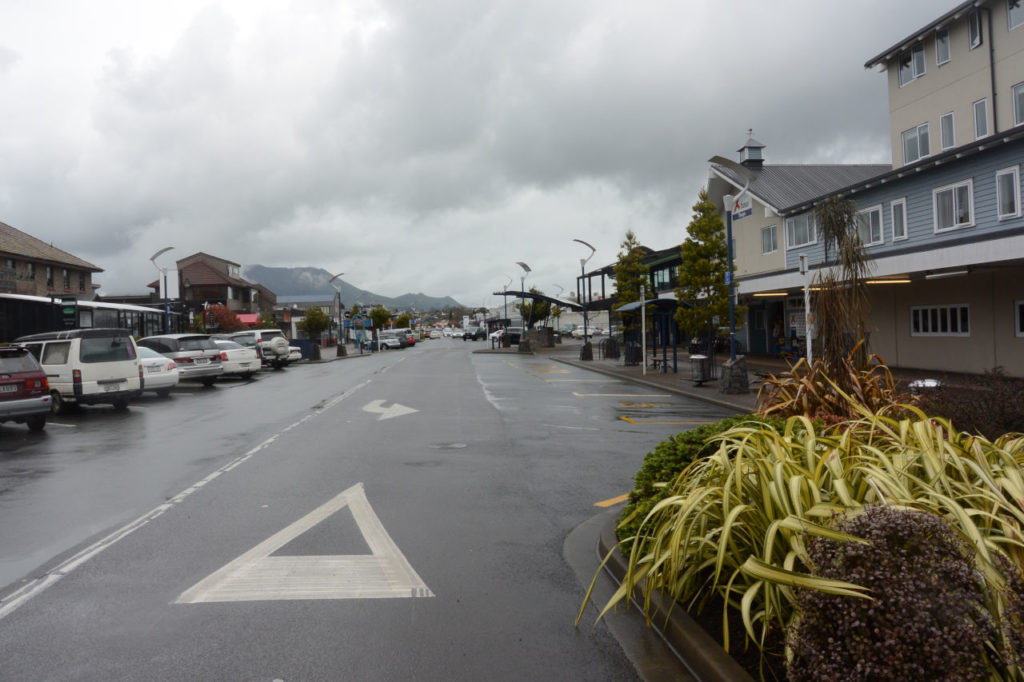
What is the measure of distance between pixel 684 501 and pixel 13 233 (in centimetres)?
5771

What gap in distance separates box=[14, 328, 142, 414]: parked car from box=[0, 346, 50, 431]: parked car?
9.99 ft

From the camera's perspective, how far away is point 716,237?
1056 inches

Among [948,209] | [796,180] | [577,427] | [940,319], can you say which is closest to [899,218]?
[948,209]

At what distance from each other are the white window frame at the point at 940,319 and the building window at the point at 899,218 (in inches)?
94.4

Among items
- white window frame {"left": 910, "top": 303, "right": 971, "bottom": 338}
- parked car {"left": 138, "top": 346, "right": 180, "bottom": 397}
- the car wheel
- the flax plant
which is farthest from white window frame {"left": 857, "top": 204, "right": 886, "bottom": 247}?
the car wheel

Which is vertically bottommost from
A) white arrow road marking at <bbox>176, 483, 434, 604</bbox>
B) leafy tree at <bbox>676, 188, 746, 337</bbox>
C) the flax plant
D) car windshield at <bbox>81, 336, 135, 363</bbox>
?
white arrow road marking at <bbox>176, 483, 434, 604</bbox>

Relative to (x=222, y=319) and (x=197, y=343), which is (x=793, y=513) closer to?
(x=197, y=343)

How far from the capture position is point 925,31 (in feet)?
86.5

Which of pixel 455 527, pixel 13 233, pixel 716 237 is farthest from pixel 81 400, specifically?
pixel 13 233

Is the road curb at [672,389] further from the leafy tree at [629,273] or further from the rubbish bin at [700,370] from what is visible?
the leafy tree at [629,273]

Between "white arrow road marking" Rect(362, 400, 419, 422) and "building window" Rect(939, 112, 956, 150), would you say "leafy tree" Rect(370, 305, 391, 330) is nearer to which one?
"building window" Rect(939, 112, 956, 150)

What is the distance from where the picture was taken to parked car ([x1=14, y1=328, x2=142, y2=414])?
17.3 meters

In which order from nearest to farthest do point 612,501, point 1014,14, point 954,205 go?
point 612,501 < point 954,205 < point 1014,14

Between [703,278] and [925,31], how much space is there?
1159cm
